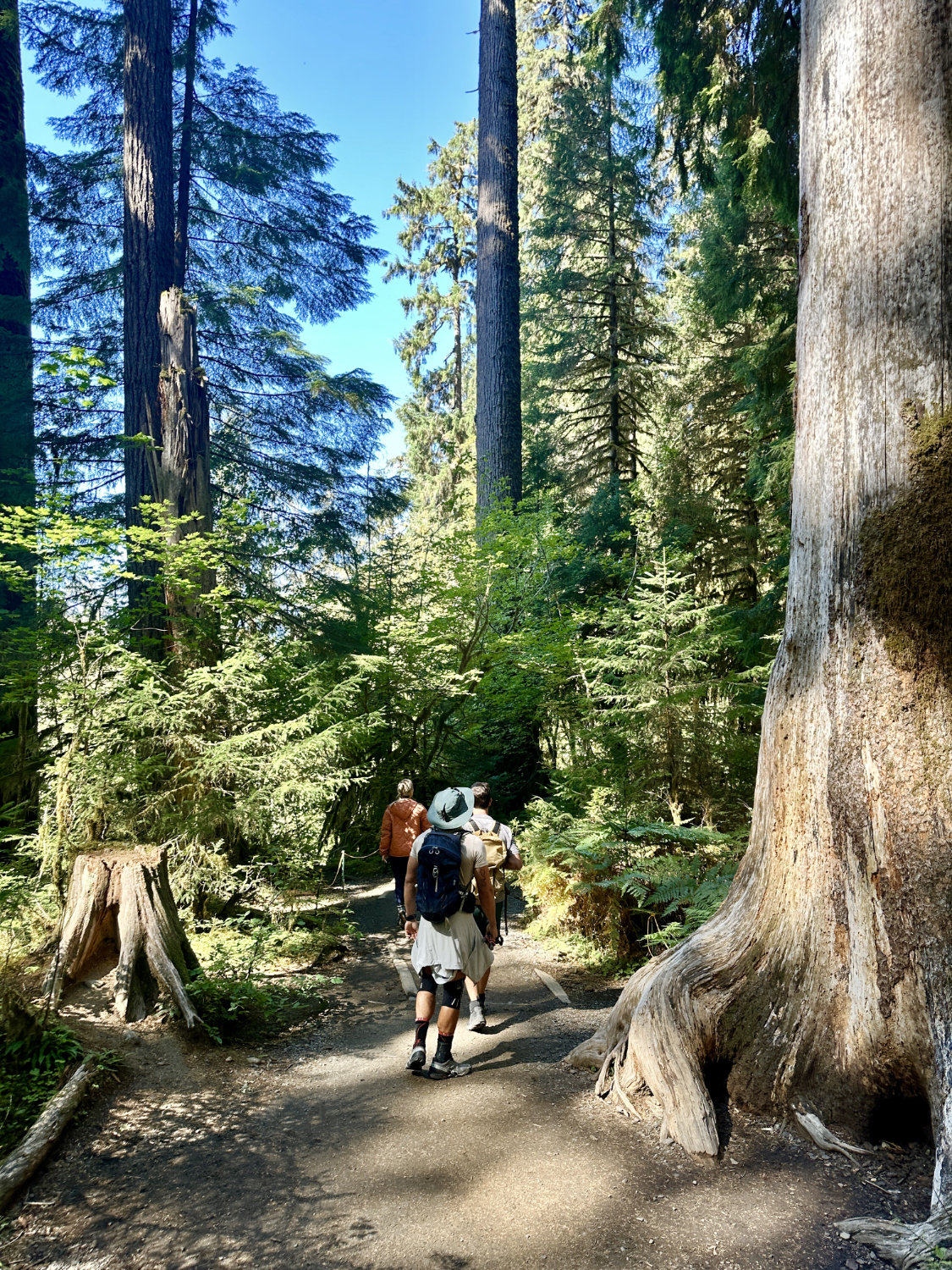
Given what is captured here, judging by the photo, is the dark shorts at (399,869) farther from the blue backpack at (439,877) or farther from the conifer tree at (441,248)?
the conifer tree at (441,248)

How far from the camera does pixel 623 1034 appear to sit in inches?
173

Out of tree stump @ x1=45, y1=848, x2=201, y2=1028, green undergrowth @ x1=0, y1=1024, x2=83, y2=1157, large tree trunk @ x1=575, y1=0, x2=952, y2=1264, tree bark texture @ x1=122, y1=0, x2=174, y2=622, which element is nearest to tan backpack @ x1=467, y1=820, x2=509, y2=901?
tree stump @ x1=45, y1=848, x2=201, y2=1028

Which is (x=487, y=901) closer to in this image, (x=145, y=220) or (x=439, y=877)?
(x=439, y=877)

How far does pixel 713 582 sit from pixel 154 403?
1103cm

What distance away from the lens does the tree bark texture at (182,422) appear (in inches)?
364

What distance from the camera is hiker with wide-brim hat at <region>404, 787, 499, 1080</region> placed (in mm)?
5039

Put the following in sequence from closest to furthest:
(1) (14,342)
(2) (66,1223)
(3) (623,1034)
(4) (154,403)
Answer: (2) (66,1223) < (3) (623,1034) < (4) (154,403) < (1) (14,342)

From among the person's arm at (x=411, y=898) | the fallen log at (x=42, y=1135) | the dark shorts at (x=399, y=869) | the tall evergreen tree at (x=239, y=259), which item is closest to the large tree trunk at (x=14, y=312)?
the tall evergreen tree at (x=239, y=259)

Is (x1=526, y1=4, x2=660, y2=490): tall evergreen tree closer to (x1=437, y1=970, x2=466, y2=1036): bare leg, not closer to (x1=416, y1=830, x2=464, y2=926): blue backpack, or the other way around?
(x1=416, y1=830, x2=464, y2=926): blue backpack

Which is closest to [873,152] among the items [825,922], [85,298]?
[825,922]

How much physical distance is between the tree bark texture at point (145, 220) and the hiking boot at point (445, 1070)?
271 inches

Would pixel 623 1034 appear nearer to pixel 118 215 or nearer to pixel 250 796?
pixel 250 796

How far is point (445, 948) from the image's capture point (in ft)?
16.7

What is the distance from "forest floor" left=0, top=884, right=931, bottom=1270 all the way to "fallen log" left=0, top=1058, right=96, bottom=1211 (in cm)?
9
